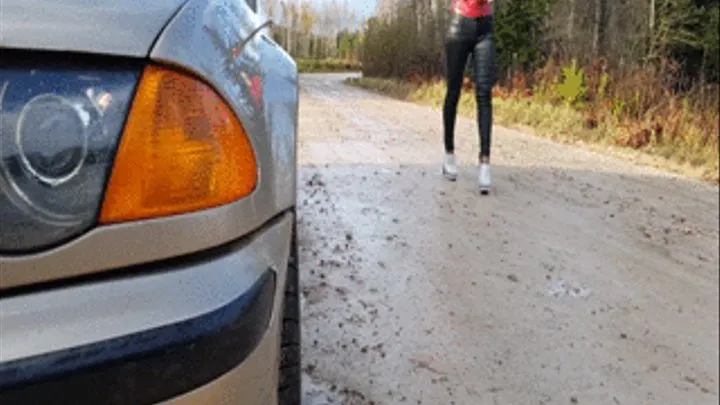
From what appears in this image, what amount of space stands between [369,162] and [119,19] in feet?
10.1

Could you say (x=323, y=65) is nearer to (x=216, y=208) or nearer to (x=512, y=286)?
(x=512, y=286)

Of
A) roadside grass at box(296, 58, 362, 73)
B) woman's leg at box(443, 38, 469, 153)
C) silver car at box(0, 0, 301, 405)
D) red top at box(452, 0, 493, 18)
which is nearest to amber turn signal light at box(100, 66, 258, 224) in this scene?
silver car at box(0, 0, 301, 405)

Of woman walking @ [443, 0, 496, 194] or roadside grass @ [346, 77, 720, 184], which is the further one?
woman walking @ [443, 0, 496, 194]

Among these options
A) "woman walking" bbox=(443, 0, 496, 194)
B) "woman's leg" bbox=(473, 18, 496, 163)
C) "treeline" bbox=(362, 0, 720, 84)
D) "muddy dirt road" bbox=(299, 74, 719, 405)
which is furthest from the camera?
"woman's leg" bbox=(473, 18, 496, 163)

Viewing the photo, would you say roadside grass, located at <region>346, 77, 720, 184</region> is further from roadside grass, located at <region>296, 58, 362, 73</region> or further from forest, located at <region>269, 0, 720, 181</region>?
roadside grass, located at <region>296, 58, 362, 73</region>

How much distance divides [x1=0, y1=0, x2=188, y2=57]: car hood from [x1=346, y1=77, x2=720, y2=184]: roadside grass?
1127 millimetres

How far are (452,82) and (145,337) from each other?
2.77 meters

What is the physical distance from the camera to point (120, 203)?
2.23 ft

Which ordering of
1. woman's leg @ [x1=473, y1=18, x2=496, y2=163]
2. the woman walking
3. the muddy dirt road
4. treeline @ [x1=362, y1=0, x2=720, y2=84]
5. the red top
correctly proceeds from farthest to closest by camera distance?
woman's leg @ [x1=473, y1=18, x2=496, y2=163], the woman walking, the red top, the muddy dirt road, treeline @ [x1=362, y1=0, x2=720, y2=84]

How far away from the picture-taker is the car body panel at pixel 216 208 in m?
0.65

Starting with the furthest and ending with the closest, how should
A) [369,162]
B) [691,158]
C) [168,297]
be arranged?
[369,162] → [691,158] → [168,297]

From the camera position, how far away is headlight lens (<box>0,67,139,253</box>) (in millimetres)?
646

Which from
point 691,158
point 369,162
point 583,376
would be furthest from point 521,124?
point 583,376

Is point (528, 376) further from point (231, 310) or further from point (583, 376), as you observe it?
point (231, 310)
